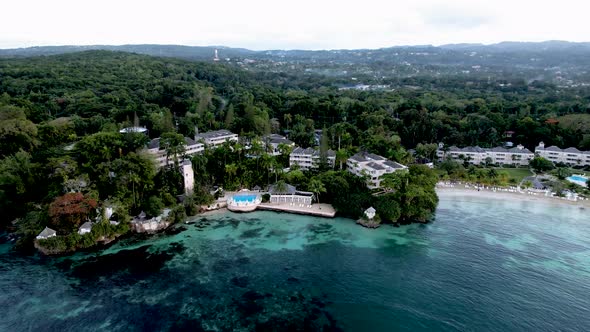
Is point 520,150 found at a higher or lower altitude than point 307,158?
lower

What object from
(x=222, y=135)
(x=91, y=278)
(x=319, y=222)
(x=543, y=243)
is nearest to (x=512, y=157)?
(x=543, y=243)

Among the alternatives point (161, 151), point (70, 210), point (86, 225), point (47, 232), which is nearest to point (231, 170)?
point (161, 151)

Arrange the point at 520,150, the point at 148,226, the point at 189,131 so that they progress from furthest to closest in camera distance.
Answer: the point at 520,150
the point at 189,131
the point at 148,226

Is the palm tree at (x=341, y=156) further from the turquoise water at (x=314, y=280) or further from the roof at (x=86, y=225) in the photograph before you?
the roof at (x=86, y=225)

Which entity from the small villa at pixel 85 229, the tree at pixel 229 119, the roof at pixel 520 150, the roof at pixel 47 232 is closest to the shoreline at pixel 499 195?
the roof at pixel 520 150

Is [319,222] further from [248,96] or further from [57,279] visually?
[248,96]

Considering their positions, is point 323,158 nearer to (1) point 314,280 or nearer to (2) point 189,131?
(2) point 189,131
